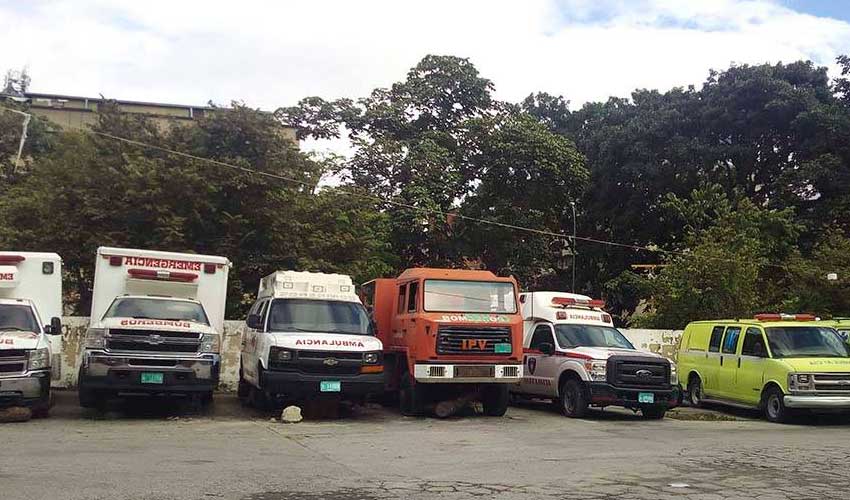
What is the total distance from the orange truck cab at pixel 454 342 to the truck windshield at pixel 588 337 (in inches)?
70.1

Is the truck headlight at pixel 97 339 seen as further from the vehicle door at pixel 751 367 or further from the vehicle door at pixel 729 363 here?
the vehicle door at pixel 729 363

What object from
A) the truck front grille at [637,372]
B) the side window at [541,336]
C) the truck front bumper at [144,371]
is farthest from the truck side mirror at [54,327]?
the truck front grille at [637,372]

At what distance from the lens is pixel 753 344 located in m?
16.8

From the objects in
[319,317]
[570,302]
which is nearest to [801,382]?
[570,302]

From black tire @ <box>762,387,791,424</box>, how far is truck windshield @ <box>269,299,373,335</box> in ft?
25.4

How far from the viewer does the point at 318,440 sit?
11.9 metres

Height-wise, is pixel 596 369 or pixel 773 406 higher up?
pixel 596 369

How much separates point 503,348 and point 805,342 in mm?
6161

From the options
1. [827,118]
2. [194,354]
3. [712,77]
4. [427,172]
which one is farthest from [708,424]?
[712,77]

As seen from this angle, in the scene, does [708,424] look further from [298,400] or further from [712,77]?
[712,77]

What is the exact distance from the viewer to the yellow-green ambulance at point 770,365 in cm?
1530

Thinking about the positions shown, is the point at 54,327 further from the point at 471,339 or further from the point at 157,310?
the point at 471,339

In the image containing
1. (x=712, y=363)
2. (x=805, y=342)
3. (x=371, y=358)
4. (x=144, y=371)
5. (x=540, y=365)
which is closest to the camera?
(x=144, y=371)

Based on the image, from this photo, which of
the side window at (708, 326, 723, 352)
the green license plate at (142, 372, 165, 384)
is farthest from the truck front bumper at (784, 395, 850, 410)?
the green license plate at (142, 372, 165, 384)
